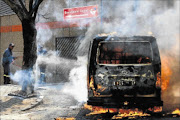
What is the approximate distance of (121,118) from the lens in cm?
495

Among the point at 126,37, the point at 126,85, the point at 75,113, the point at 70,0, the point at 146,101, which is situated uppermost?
the point at 70,0

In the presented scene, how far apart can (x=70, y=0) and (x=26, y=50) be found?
5694 mm

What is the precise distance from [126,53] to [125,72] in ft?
1.32

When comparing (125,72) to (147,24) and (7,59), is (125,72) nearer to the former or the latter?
(147,24)

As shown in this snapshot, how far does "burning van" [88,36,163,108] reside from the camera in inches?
185

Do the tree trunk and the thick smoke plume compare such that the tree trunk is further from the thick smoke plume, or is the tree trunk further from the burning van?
the burning van

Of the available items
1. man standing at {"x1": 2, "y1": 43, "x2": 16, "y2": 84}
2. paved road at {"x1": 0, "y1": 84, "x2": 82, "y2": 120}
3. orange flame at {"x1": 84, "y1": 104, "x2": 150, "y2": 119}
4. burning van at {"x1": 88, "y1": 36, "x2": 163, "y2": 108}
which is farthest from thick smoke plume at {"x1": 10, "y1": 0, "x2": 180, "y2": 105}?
burning van at {"x1": 88, "y1": 36, "x2": 163, "y2": 108}

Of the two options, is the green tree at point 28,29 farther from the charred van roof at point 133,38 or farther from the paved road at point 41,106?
the charred van roof at point 133,38

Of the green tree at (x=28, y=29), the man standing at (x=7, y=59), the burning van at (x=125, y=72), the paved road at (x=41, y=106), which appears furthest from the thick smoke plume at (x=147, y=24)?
the burning van at (x=125, y=72)

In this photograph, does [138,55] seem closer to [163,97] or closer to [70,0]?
[163,97]

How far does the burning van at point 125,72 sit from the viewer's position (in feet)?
15.4

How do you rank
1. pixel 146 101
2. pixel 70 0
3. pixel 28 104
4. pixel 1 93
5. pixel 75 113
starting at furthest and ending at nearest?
1. pixel 70 0
2. pixel 1 93
3. pixel 28 104
4. pixel 75 113
5. pixel 146 101

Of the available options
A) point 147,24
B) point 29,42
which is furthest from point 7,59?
point 147,24

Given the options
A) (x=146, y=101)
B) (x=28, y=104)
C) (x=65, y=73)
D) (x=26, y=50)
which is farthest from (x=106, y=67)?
(x=65, y=73)
